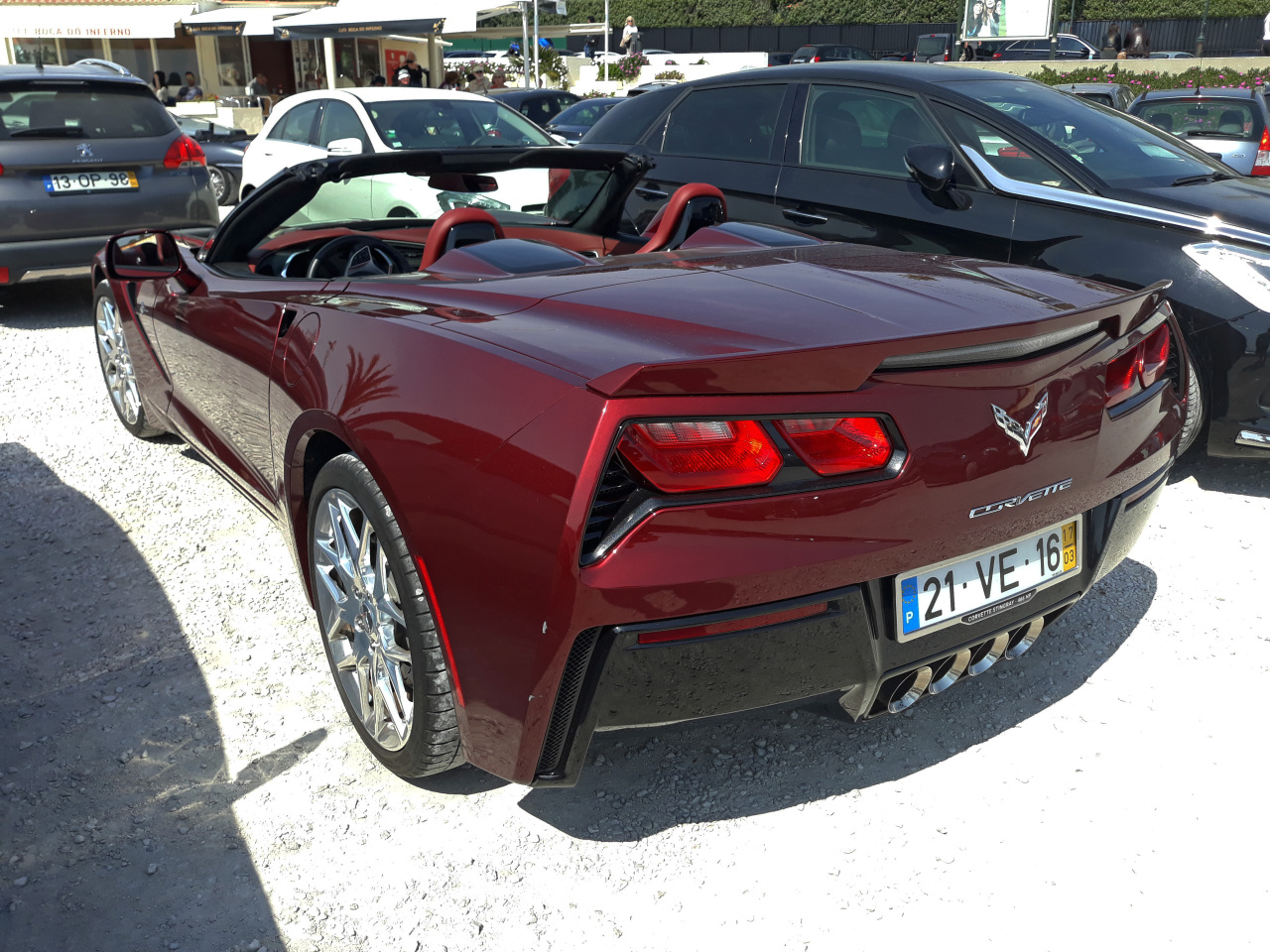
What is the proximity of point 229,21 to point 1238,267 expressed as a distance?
26.3 m

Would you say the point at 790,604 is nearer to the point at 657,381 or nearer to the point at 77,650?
the point at 657,381

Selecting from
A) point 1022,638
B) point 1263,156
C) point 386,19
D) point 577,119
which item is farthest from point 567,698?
point 386,19

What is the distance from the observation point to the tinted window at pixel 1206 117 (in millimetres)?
10711

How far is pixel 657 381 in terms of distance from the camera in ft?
5.54

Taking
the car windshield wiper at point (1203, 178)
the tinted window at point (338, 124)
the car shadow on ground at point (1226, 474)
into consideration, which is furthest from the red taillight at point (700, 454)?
the tinted window at point (338, 124)

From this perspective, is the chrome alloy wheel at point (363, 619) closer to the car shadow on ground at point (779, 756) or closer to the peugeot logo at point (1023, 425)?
the car shadow on ground at point (779, 756)

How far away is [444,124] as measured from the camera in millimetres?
8609

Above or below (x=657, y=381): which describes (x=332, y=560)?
below

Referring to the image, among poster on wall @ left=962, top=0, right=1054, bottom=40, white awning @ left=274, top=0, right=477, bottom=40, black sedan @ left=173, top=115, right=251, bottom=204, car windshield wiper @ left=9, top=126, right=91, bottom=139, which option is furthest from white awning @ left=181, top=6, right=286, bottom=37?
car windshield wiper @ left=9, top=126, right=91, bottom=139

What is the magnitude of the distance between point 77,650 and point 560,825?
5.18ft

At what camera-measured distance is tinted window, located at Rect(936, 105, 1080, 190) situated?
4.36m

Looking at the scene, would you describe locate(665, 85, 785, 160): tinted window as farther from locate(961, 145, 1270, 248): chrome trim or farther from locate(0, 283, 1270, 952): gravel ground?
locate(0, 283, 1270, 952): gravel ground

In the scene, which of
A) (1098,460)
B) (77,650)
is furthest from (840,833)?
(77,650)

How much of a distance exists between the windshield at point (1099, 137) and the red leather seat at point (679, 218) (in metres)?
1.94
